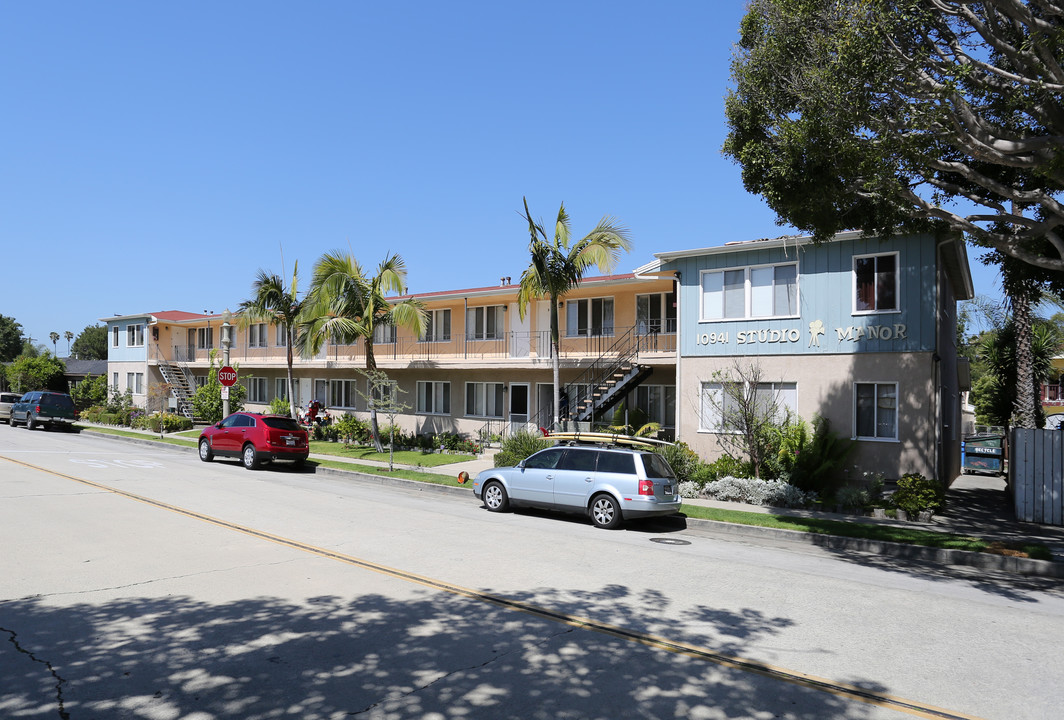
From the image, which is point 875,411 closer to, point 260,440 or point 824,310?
point 824,310

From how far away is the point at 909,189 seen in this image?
11.9 metres

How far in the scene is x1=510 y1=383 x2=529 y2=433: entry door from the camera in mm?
26672

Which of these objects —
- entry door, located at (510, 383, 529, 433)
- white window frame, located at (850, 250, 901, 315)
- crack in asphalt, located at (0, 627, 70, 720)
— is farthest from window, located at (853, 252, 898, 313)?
crack in asphalt, located at (0, 627, 70, 720)

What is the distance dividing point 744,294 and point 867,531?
807 centimetres

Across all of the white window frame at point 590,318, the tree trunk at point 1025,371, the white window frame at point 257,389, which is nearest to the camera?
the tree trunk at point 1025,371

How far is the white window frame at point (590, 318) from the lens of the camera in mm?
24906

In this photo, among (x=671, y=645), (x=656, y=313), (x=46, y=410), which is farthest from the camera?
(x=46, y=410)

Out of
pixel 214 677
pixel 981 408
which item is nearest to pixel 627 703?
pixel 214 677

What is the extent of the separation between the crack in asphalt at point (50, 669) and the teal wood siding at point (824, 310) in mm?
16464

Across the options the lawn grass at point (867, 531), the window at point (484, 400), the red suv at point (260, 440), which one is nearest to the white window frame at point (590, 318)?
the window at point (484, 400)

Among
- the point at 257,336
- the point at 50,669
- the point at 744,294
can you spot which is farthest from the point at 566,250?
the point at 257,336

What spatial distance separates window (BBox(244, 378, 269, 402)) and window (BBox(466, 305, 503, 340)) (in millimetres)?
16343

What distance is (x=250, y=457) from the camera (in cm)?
2195

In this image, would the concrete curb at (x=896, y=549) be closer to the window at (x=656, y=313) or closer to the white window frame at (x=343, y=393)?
the window at (x=656, y=313)
